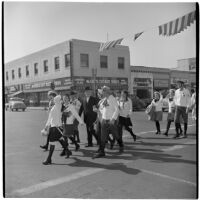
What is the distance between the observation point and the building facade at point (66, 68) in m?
5.19

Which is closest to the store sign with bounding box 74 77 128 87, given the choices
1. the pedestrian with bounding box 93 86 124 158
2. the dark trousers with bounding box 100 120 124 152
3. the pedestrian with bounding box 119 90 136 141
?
the pedestrian with bounding box 93 86 124 158

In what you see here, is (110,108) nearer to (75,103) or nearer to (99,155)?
(99,155)

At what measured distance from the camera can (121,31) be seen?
190 inches

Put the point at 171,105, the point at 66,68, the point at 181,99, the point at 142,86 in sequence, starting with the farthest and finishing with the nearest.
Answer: the point at 171,105, the point at 181,99, the point at 142,86, the point at 66,68

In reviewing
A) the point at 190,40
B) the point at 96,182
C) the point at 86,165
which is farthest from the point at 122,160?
the point at 190,40

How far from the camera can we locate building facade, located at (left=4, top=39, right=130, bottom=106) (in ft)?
17.0

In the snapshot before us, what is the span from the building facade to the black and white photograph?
0.02 m

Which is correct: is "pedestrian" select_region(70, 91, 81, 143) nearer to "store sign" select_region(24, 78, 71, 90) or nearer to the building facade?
the building facade

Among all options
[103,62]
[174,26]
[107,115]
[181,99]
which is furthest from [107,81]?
[181,99]

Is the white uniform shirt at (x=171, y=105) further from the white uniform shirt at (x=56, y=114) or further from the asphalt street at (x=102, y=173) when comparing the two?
the white uniform shirt at (x=56, y=114)

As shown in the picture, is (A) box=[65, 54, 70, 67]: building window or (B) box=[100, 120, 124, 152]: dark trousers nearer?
(A) box=[65, 54, 70, 67]: building window

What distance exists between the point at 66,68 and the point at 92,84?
0.68 meters

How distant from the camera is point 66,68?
5676mm

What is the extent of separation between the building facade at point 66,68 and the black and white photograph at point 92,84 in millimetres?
19
